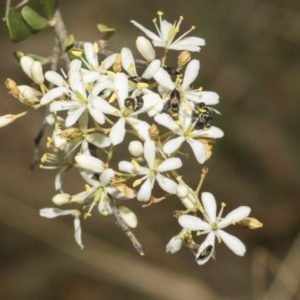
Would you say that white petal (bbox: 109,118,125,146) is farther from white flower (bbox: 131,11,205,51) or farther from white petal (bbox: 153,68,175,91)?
white flower (bbox: 131,11,205,51)

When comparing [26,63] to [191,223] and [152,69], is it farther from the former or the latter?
[191,223]

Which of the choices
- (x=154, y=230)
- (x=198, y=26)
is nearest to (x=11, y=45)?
(x=198, y=26)

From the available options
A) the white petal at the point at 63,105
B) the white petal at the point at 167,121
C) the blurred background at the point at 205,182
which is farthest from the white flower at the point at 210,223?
the blurred background at the point at 205,182

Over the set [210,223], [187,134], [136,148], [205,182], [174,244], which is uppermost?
[187,134]

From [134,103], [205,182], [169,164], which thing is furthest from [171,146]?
[205,182]

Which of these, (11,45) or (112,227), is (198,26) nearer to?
(11,45)

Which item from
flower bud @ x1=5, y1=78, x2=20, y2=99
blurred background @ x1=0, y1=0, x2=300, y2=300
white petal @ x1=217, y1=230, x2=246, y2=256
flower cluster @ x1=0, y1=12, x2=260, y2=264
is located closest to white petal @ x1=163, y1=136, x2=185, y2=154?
flower cluster @ x1=0, y1=12, x2=260, y2=264
